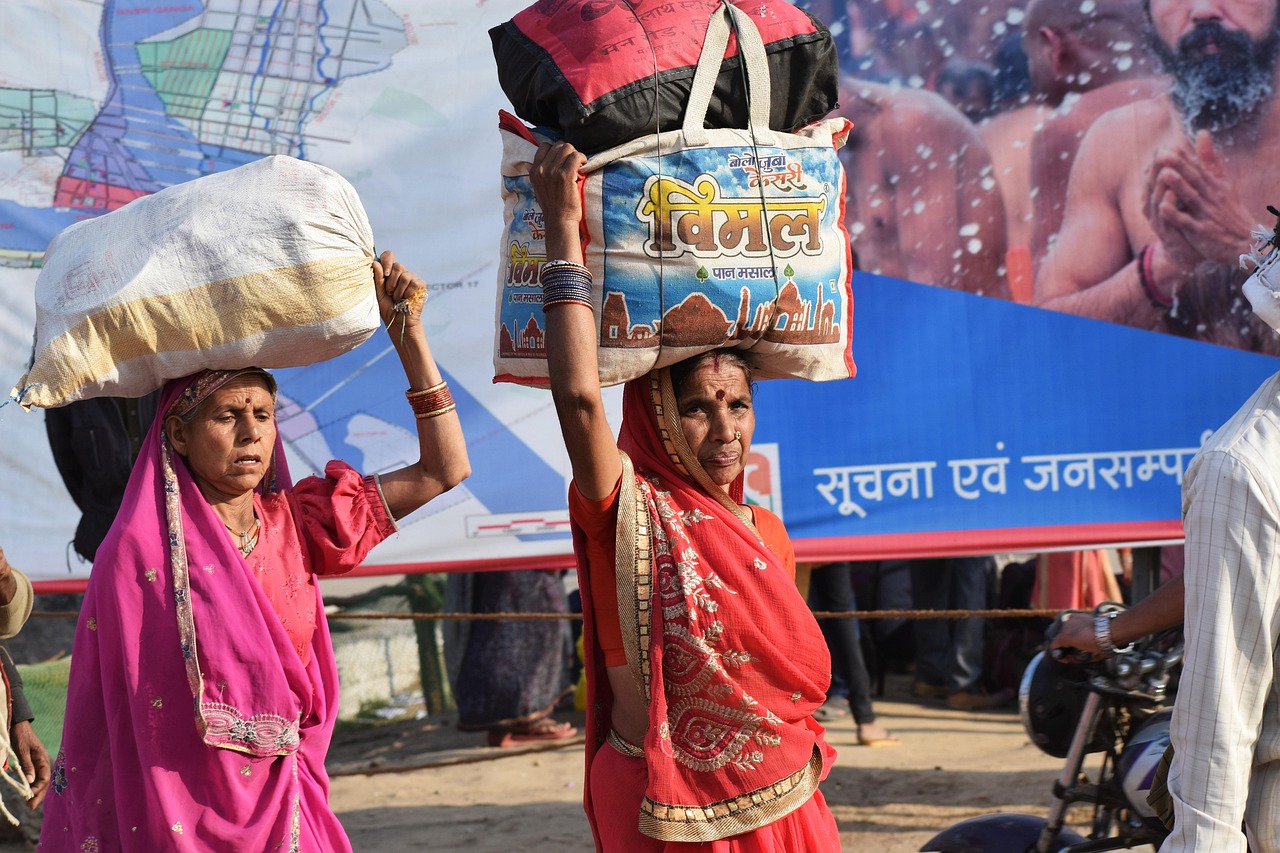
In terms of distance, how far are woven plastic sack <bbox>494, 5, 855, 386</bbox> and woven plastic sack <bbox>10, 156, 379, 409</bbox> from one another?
0.45m

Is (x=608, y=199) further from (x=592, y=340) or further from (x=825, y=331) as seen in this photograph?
(x=825, y=331)

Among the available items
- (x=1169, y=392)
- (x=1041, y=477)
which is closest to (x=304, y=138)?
(x=1041, y=477)

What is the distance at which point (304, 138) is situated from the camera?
18.2 feet

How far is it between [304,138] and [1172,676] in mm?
3930

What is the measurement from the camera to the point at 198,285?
8.56 feet

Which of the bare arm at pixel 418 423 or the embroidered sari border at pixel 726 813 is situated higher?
the bare arm at pixel 418 423

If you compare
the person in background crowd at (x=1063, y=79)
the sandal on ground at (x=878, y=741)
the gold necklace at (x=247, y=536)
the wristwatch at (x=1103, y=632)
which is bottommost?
the sandal on ground at (x=878, y=741)

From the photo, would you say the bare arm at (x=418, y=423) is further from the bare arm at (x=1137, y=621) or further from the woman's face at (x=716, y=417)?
the bare arm at (x=1137, y=621)

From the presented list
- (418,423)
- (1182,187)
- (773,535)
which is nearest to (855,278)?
(1182,187)

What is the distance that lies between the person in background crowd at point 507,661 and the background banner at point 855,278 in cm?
78

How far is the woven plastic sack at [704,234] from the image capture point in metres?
2.67

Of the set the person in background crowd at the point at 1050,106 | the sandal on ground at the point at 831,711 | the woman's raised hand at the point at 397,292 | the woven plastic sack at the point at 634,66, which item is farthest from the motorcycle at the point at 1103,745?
the sandal on ground at the point at 831,711

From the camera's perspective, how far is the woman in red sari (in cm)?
255

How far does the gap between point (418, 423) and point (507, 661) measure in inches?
139
